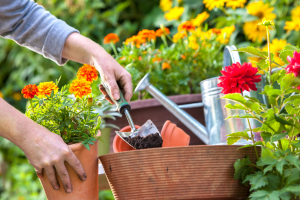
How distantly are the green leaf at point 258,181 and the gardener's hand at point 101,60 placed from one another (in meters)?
0.39

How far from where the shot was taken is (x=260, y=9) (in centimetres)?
153

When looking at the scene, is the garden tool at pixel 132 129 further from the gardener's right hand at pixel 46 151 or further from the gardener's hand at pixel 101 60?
the gardener's right hand at pixel 46 151

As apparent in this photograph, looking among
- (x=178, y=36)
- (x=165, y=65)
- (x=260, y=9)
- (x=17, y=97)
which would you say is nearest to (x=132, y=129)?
(x=165, y=65)

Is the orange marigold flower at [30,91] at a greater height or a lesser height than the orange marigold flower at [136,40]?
lesser

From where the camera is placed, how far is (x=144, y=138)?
69 cm

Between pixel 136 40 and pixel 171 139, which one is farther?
pixel 136 40

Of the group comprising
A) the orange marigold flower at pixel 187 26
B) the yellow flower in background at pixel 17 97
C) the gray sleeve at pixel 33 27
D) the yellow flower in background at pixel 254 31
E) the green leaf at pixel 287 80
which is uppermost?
the yellow flower in background at pixel 17 97

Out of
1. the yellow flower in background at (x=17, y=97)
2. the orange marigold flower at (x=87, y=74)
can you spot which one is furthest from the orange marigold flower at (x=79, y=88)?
the yellow flower in background at (x=17, y=97)

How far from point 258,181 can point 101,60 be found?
19.0 inches

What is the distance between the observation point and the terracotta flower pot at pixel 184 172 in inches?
20.9

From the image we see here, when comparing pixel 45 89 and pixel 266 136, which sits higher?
pixel 45 89

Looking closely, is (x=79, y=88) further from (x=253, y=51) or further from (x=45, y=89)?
(x=253, y=51)

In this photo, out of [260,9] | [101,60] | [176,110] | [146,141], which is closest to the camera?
[146,141]

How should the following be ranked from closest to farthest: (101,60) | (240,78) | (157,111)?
(240,78)
(101,60)
(157,111)
